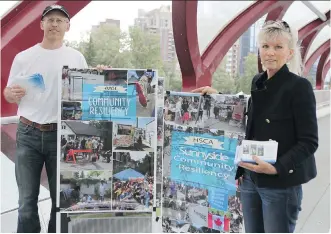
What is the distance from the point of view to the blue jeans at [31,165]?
1.77 m

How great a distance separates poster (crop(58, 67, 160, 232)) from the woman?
62 centimetres

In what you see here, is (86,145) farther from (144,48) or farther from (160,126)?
(144,48)

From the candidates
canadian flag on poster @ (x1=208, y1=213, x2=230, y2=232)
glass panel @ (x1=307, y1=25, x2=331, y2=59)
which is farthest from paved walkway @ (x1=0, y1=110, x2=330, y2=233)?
glass panel @ (x1=307, y1=25, x2=331, y2=59)

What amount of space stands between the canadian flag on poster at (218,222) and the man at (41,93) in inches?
32.8

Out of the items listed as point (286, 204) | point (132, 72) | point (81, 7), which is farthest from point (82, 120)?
point (81, 7)

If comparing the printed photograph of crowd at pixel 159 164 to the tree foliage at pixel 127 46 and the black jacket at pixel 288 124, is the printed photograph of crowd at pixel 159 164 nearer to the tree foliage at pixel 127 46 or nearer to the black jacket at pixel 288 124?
the black jacket at pixel 288 124

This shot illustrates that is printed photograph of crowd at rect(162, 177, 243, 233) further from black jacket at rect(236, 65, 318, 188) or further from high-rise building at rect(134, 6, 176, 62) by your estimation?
high-rise building at rect(134, 6, 176, 62)

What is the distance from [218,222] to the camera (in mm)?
1743

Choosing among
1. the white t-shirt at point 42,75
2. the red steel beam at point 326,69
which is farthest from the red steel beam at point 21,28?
the red steel beam at point 326,69

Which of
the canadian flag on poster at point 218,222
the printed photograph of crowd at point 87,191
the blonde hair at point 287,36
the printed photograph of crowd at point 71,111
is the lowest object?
the canadian flag on poster at point 218,222

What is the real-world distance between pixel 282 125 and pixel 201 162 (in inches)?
22.5

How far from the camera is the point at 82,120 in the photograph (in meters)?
1.78

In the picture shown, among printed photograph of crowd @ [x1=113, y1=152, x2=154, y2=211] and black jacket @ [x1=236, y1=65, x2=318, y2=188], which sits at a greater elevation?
black jacket @ [x1=236, y1=65, x2=318, y2=188]

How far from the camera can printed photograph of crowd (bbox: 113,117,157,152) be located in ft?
5.90
